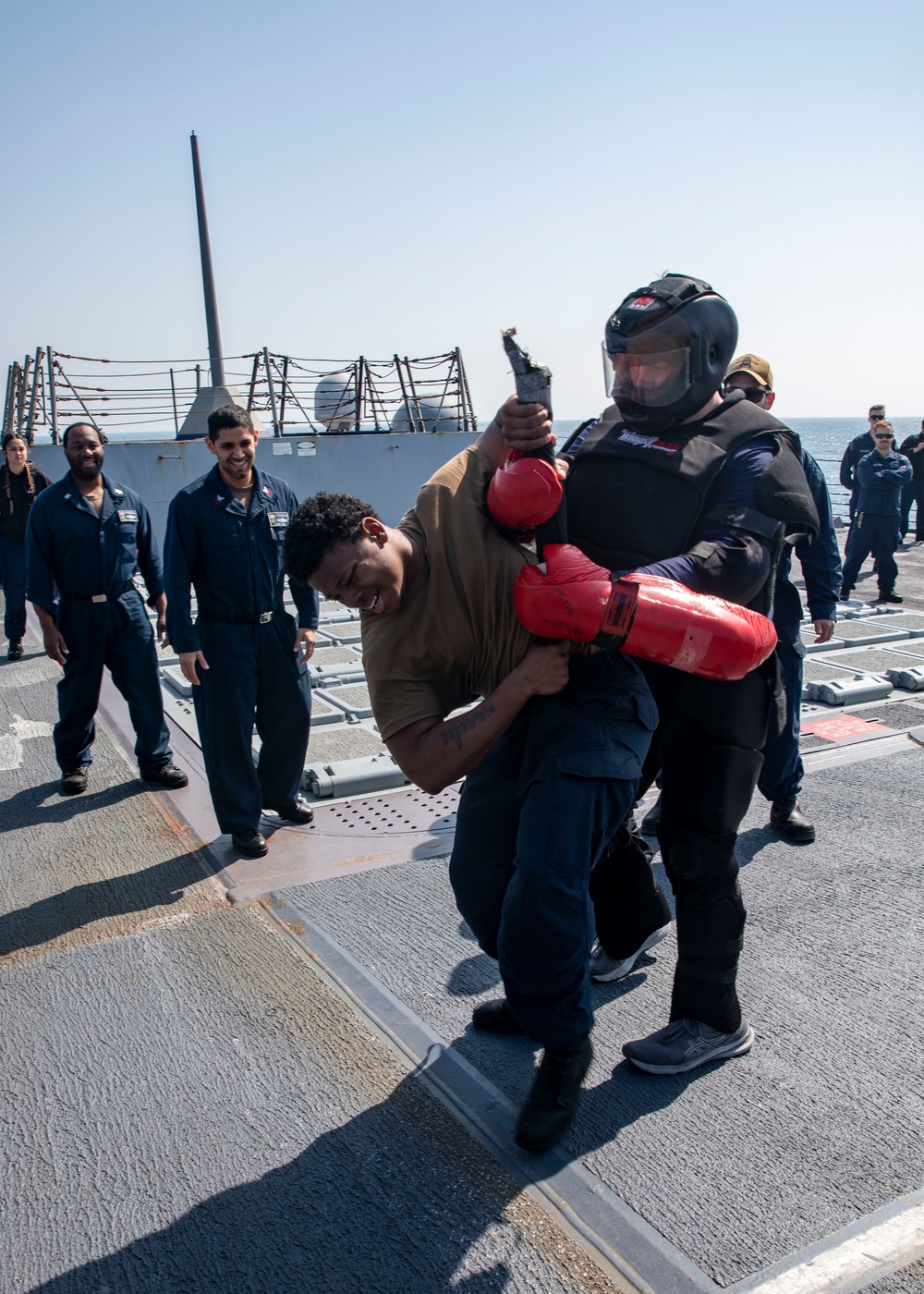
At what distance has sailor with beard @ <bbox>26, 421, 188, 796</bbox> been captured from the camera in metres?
5.34

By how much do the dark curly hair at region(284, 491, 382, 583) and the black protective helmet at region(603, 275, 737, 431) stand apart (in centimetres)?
83

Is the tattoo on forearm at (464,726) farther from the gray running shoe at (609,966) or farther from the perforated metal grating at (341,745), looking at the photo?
the perforated metal grating at (341,745)

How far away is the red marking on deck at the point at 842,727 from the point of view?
572 centimetres

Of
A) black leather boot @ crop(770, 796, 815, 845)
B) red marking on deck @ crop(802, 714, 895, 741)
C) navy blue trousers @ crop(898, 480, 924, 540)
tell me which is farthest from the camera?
navy blue trousers @ crop(898, 480, 924, 540)

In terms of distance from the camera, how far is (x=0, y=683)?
26.1 feet

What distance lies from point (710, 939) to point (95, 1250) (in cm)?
167

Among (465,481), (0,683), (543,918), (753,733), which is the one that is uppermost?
(465,481)

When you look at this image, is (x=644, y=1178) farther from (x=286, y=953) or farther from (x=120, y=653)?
(x=120, y=653)

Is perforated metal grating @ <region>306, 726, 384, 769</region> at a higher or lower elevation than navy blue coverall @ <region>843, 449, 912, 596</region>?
lower

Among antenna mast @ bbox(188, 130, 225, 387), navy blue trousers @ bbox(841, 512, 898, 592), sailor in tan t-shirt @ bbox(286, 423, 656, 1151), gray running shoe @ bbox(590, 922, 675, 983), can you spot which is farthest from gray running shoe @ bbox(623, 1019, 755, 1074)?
antenna mast @ bbox(188, 130, 225, 387)

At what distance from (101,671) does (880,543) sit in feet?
28.4

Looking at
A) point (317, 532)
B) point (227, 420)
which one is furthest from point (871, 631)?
point (317, 532)

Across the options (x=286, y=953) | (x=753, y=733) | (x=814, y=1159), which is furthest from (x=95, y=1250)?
(x=753, y=733)

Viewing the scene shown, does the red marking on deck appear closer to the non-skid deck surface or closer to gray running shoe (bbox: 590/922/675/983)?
the non-skid deck surface
